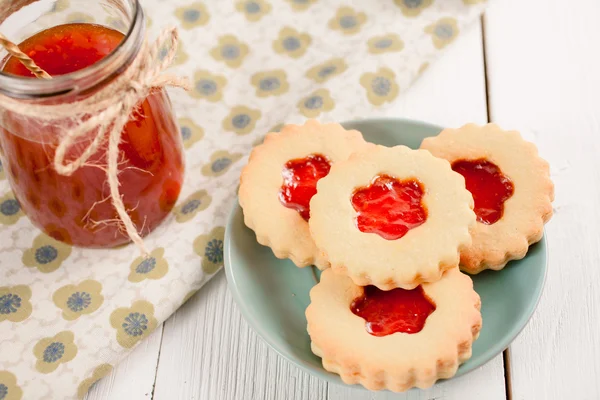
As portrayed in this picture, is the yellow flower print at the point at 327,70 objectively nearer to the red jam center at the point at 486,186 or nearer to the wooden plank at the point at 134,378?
the red jam center at the point at 486,186

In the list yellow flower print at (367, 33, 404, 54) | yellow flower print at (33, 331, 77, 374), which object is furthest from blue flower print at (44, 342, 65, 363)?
yellow flower print at (367, 33, 404, 54)

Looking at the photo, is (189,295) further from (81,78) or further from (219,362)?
(81,78)

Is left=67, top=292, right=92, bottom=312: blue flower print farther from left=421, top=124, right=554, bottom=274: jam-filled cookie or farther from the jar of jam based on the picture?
left=421, top=124, right=554, bottom=274: jam-filled cookie

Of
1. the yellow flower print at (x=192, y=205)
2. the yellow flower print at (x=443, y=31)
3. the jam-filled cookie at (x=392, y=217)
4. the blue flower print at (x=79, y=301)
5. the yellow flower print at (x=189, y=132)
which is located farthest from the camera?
the yellow flower print at (x=443, y=31)

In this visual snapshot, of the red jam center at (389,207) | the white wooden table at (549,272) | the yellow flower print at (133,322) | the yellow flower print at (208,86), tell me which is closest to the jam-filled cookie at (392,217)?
the red jam center at (389,207)

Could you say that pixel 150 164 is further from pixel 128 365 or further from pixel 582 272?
pixel 582 272
